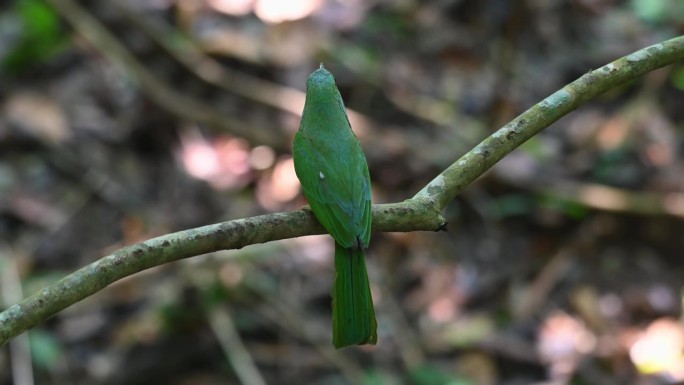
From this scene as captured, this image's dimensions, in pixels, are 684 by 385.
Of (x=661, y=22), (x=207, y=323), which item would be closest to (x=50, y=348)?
(x=207, y=323)

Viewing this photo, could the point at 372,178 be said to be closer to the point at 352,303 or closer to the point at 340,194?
the point at 340,194

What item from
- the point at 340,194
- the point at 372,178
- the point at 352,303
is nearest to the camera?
the point at 352,303

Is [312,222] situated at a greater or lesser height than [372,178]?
lesser

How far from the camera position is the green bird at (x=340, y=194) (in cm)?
267

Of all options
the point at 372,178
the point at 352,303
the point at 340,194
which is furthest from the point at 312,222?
the point at 372,178

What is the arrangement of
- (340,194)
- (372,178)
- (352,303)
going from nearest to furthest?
1. (352,303)
2. (340,194)
3. (372,178)

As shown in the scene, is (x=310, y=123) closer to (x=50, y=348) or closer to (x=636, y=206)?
(x=50, y=348)

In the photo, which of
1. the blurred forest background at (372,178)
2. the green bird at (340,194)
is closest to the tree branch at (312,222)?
the green bird at (340,194)

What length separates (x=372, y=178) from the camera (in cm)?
598

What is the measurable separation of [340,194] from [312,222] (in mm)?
154

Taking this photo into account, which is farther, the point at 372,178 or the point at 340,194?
the point at 372,178

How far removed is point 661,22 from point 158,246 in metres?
5.40

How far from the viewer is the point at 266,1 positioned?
23.0 ft

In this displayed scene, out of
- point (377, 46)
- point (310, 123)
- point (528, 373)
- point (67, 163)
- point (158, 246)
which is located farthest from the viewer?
Result: point (377, 46)
